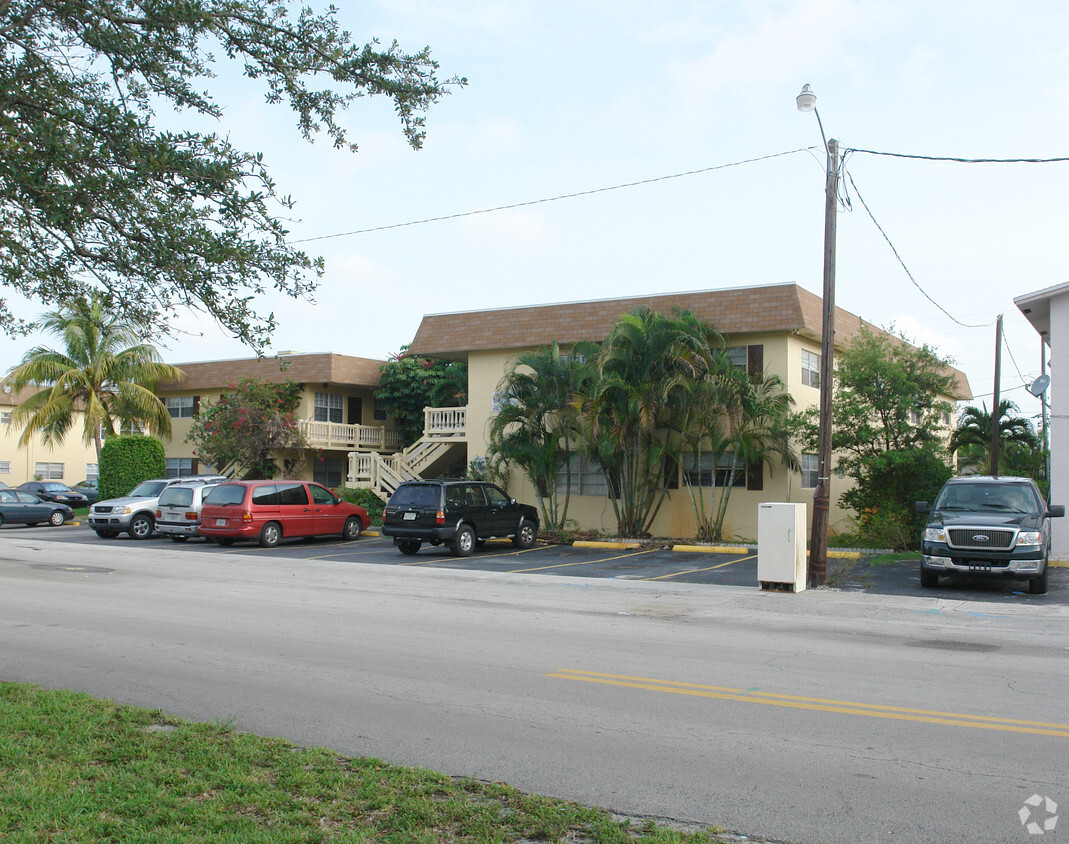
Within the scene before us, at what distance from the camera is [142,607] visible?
42.4 ft

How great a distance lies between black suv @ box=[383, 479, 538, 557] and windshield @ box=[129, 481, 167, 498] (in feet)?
32.0

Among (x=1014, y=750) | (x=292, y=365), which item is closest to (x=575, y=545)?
(x=292, y=365)

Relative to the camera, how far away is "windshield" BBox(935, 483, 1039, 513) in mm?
16188

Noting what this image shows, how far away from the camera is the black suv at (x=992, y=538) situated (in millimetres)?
14891

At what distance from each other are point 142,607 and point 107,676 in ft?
15.4

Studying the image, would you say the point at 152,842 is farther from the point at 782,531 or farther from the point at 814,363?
the point at 814,363

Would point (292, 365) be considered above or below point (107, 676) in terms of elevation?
above

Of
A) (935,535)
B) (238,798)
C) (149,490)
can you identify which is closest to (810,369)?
(935,535)

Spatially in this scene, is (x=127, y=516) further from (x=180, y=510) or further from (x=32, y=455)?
(x=32, y=455)

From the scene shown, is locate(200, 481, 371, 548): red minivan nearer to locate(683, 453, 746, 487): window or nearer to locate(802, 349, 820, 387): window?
locate(683, 453, 746, 487): window

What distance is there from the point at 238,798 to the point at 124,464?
108 ft

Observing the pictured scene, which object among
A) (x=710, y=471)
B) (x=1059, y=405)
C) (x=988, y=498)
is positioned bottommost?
(x=988, y=498)

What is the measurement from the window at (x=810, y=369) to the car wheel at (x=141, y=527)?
62.5 ft

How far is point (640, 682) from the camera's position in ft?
27.6
